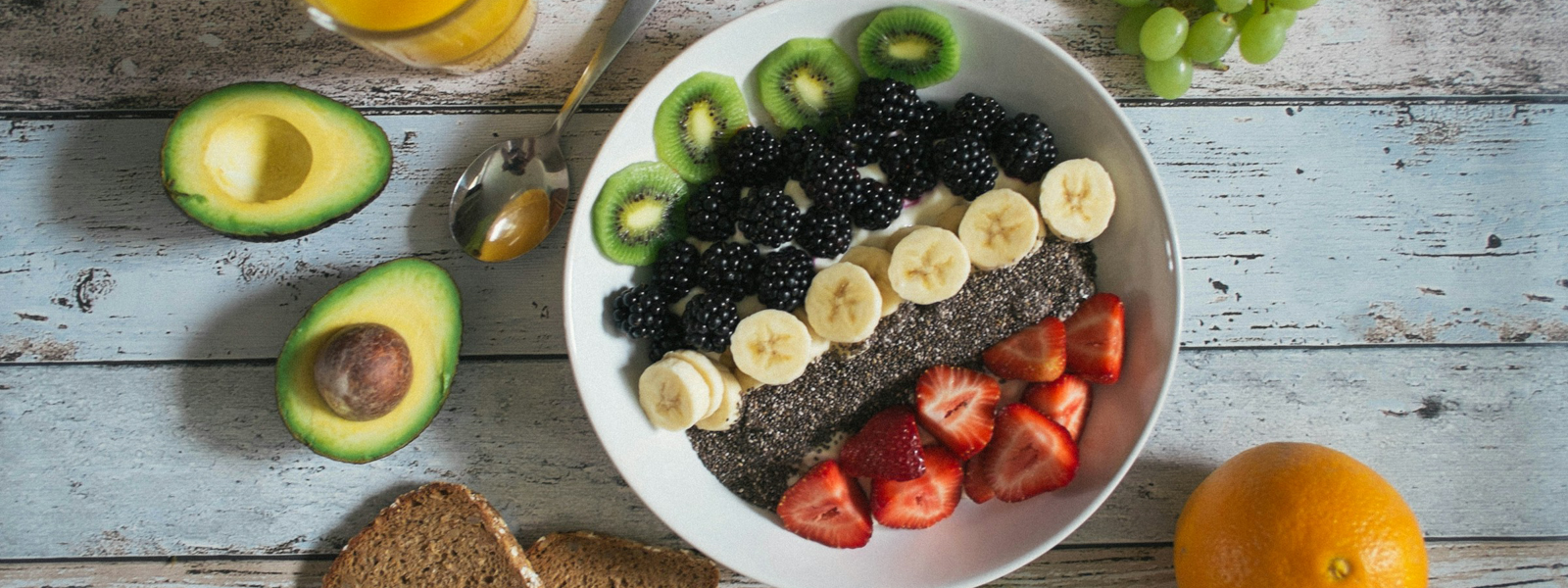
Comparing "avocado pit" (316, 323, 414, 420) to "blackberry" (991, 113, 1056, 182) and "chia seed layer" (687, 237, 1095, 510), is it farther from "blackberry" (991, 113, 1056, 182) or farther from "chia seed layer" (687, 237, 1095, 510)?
"blackberry" (991, 113, 1056, 182)

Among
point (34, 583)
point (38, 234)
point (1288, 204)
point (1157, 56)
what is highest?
point (1157, 56)

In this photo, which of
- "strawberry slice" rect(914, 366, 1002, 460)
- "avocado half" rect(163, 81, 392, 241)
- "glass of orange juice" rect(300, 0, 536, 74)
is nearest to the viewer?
"glass of orange juice" rect(300, 0, 536, 74)

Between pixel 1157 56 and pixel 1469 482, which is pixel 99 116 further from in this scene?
pixel 1469 482

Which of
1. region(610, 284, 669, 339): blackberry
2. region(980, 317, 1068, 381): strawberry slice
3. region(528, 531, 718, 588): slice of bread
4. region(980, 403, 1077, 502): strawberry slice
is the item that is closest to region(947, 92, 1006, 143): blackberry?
region(980, 317, 1068, 381): strawberry slice

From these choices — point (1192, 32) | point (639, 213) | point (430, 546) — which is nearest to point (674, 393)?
point (639, 213)

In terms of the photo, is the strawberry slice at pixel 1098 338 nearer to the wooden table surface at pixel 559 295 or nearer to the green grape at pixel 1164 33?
the wooden table surface at pixel 559 295

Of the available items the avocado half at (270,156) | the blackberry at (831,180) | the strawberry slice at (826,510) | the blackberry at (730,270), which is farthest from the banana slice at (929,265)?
the avocado half at (270,156)

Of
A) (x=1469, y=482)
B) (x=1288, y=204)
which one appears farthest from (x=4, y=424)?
(x=1469, y=482)
